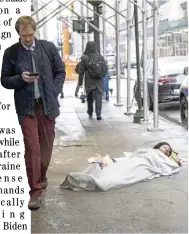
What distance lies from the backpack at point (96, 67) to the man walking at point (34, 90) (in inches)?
230

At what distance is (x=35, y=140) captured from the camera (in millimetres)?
4543

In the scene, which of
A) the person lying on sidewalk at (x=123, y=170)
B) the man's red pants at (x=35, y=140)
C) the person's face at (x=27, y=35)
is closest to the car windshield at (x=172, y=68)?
the person lying on sidewalk at (x=123, y=170)

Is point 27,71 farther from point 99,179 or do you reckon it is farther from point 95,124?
point 95,124

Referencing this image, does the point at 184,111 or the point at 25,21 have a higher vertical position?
the point at 25,21

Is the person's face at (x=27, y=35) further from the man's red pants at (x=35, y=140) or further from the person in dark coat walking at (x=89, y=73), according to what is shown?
the person in dark coat walking at (x=89, y=73)

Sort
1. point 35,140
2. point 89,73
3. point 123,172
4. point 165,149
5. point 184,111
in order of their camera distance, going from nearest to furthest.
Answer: point 35,140 < point 123,172 < point 165,149 < point 89,73 < point 184,111

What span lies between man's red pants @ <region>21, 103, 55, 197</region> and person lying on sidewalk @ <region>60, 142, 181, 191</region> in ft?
2.09

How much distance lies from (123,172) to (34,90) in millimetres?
1632

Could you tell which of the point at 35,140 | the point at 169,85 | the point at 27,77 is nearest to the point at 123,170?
the point at 35,140

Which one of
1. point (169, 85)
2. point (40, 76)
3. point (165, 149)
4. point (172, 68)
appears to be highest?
point (40, 76)

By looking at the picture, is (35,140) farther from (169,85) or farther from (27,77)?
(169,85)

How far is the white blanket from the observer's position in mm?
5219

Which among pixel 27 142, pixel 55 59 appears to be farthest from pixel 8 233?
pixel 55 59

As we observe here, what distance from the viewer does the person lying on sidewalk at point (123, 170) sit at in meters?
5.22
